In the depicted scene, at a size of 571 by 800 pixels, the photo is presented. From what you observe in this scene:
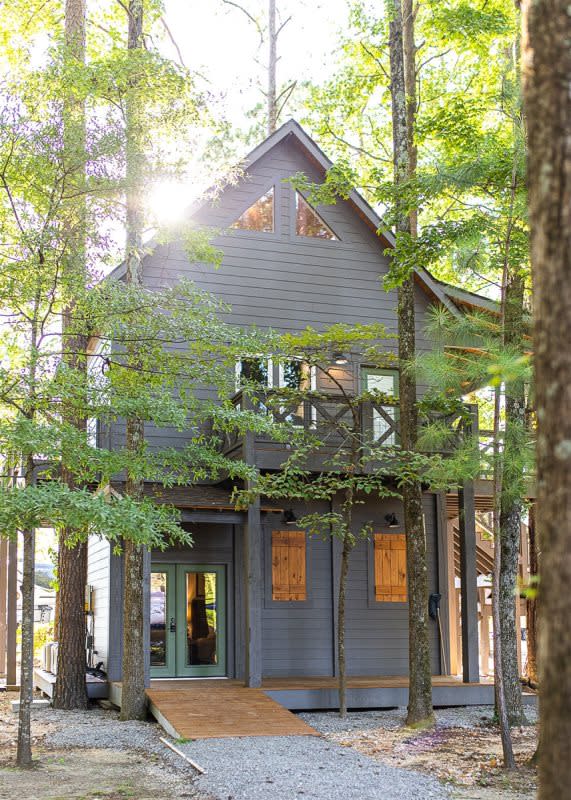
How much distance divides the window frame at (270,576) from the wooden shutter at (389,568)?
1.25 m

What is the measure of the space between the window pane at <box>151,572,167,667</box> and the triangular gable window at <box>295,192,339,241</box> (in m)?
6.70

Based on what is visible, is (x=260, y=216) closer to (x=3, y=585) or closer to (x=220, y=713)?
(x=3, y=585)

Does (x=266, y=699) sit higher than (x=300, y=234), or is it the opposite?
(x=300, y=234)

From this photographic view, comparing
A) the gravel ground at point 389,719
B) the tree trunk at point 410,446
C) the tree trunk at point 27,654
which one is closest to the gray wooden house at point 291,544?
the gravel ground at point 389,719

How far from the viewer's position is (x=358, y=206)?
17141 millimetres

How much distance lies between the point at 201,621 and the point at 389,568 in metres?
3.50

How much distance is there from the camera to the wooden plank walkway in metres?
10.5

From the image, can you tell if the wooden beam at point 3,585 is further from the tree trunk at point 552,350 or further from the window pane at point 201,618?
the tree trunk at point 552,350

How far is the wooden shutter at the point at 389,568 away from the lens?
16.5m

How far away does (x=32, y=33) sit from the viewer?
23031mm

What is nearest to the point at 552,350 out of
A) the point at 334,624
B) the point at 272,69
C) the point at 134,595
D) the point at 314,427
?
the point at 134,595

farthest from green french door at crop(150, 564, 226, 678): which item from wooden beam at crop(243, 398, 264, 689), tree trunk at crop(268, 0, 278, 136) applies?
tree trunk at crop(268, 0, 278, 136)

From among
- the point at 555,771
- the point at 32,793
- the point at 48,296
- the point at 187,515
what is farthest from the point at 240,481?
the point at 555,771

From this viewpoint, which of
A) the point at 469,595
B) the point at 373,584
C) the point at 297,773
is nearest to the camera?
the point at 297,773
